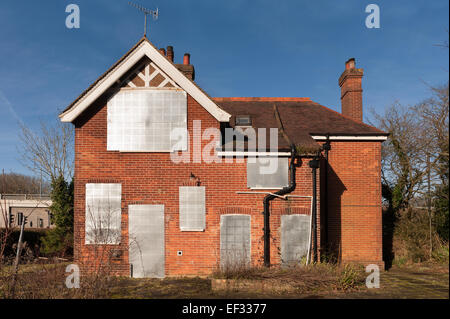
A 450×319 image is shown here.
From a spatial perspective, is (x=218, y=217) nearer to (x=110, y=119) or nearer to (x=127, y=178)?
(x=127, y=178)

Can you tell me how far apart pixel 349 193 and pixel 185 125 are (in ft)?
25.2

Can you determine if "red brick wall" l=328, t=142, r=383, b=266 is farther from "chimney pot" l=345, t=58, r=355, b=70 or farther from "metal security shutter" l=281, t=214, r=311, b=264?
"chimney pot" l=345, t=58, r=355, b=70

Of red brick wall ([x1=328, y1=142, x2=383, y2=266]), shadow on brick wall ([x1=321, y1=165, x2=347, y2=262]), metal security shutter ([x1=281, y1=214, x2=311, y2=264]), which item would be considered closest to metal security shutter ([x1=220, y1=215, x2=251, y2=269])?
metal security shutter ([x1=281, y1=214, x2=311, y2=264])

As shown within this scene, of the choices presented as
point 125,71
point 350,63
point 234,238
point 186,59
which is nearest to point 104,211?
point 234,238

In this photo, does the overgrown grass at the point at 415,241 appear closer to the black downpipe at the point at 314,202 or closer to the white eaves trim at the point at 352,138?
the white eaves trim at the point at 352,138

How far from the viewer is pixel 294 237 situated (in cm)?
1128

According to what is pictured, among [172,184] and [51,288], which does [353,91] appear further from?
[51,288]

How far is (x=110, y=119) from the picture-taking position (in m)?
11.6

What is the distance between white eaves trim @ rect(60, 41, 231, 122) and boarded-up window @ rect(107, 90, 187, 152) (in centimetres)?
Answer: 54

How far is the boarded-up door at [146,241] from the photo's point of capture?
11.2 m

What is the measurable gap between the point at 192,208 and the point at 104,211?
318 cm

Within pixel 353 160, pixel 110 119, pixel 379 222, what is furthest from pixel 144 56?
pixel 379 222

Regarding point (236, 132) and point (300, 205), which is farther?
point (236, 132)

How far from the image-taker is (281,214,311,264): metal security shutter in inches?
441
